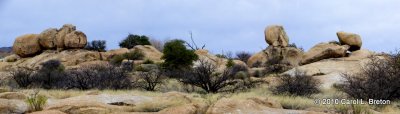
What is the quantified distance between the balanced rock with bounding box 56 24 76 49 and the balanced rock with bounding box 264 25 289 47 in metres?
18.5

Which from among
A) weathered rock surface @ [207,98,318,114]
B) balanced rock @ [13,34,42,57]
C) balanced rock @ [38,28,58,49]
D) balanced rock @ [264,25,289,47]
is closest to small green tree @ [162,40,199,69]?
balanced rock @ [264,25,289,47]

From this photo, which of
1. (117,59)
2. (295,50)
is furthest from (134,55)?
(295,50)

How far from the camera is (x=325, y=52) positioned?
37.9 meters

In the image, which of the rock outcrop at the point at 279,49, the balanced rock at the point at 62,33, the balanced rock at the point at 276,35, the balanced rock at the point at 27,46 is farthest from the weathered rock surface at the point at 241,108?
the balanced rock at the point at 27,46

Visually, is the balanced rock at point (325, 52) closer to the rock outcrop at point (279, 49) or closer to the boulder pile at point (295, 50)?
the boulder pile at point (295, 50)

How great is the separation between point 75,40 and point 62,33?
67.6 inches

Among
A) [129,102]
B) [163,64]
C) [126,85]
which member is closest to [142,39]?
[163,64]

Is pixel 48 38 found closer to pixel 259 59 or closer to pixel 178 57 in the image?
pixel 178 57

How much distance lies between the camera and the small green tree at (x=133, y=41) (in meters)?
61.0

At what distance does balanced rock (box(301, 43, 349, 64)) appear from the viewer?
124 ft

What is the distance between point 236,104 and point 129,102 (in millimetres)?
3512

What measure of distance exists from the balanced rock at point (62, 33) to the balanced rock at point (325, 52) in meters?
22.5

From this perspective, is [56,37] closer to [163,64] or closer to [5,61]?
[5,61]

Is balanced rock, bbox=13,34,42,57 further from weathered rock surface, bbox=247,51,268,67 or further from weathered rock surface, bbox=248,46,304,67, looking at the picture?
weathered rock surface, bbox=248,46,304,67
